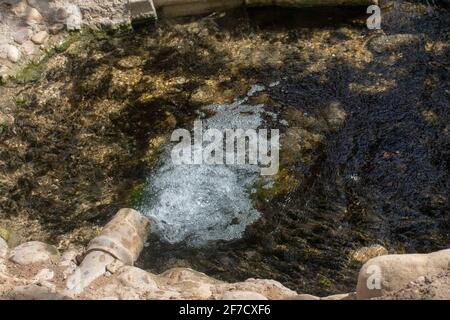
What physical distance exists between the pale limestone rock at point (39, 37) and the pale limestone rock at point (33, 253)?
3.30m

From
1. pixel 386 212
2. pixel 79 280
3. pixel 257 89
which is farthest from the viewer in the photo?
pixel 257 89

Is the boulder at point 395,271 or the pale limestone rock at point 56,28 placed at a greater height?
the pale limestone rock at point 56,28

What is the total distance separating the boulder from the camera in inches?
163

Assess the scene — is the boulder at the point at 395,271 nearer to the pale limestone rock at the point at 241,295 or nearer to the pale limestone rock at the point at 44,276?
the pale limestone rock at the point at 241,295

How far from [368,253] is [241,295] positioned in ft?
4.79

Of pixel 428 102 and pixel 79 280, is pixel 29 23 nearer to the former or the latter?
pixel 79 280

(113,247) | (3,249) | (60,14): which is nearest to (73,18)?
(60,14)

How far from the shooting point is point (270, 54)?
742 centimetres

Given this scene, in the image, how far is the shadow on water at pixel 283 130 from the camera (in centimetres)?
538

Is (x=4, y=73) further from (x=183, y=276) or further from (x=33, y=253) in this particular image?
(x=183, y=276)

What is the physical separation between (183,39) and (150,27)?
564 millimetres

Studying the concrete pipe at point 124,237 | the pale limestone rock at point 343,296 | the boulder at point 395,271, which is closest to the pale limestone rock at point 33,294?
the concrete pipe at point 124,237

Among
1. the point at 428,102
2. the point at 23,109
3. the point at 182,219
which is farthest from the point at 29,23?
the point at 428,102

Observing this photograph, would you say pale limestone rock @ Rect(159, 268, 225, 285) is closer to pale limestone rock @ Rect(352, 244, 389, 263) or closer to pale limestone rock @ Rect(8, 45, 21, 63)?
pale limestone rock @ Rect(352, 244, 389, 263)
